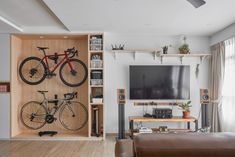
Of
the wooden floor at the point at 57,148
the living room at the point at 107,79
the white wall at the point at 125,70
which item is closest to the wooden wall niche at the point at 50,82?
the living room at the point at 107,79

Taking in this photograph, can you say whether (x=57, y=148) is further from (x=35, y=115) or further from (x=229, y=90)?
(x=229, y=90)

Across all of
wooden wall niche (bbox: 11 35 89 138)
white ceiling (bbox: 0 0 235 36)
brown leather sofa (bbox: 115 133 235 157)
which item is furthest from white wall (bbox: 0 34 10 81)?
brown leather sofa (bbox: 115 133 235 157)

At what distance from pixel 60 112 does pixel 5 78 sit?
1.49 metres

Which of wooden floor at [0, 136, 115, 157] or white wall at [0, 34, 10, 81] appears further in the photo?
white wall at [0, 34, 10, 81]

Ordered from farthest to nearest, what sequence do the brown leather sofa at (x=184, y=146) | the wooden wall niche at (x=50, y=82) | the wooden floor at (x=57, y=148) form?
the wooden wall niche at (x=50, y=82)
the wooden floor at (x=57, y=148)
the brown leather sofa at (x=184, y=146)

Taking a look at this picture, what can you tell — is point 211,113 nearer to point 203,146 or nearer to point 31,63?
point 31,63

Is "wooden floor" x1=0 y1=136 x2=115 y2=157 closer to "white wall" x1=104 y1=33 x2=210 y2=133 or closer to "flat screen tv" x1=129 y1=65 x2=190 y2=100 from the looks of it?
"white wall" x1=104 y1=33 x2=210 y2=133

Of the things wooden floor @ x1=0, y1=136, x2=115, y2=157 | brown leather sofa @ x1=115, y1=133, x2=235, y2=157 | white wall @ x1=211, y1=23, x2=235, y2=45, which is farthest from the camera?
white wall @ x1=211, y1=23, x2=235, y2=45

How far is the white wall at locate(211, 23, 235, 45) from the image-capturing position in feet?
16.1

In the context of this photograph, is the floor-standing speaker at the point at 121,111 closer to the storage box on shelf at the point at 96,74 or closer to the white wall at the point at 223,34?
the storage box on shelf at the point at 96,74

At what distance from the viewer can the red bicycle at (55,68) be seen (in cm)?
588

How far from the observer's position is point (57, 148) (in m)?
4.75

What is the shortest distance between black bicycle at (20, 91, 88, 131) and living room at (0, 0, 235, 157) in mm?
24

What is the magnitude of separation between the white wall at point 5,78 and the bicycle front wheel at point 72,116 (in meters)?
1.21
